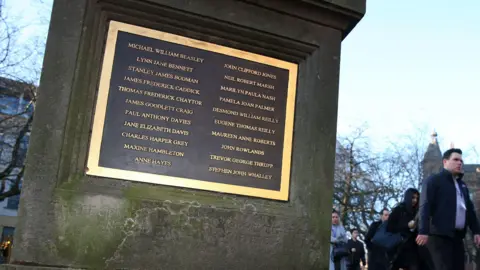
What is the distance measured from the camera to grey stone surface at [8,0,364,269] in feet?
11.4

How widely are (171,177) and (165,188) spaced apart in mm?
107

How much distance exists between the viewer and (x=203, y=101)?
403cm

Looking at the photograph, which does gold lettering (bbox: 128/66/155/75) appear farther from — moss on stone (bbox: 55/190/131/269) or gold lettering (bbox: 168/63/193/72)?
moss on stone (bbox: 55/190/131/269)

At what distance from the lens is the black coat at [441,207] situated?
532 centimetres

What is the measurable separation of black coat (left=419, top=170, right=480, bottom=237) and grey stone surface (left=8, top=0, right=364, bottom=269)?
1.88 m

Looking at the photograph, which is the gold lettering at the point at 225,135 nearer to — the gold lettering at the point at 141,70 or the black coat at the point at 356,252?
the gold lettering at the point at 141,70

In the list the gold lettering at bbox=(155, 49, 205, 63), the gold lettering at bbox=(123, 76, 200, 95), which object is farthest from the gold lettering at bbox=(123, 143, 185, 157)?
the gold lettering at bbox=(155, 49, 205, 63)

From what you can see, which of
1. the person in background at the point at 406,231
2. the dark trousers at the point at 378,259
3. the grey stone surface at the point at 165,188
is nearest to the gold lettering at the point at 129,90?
the grey stone surface at the point at 165,188

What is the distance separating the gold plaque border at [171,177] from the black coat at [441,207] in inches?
86.6

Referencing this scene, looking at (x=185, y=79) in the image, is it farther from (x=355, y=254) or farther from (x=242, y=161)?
(x=355, y=254)

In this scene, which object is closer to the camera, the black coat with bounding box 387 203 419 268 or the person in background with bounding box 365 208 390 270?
the black coat with bounding box 387 203 419 268

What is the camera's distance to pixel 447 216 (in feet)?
17.5

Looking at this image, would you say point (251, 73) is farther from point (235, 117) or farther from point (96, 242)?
point (96, 242)

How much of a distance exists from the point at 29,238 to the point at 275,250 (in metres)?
1.78
